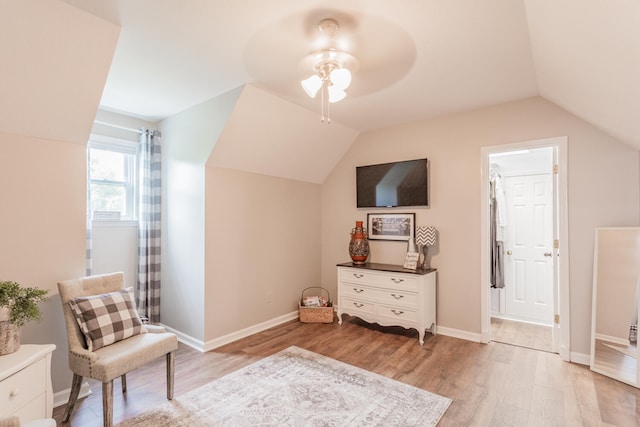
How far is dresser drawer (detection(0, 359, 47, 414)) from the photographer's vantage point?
58.7 inches

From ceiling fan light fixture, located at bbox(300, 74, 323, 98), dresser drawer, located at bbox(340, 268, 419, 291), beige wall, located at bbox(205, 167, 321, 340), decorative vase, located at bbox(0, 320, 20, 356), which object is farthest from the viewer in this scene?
dresser drawer, located at bbox(340, 268, 419, 291)

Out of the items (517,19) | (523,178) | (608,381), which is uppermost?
(517,19)

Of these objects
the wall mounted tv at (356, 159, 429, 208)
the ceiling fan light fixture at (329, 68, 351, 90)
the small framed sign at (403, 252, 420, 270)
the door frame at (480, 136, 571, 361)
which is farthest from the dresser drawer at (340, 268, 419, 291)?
the ceiling fan light fixture at (329, 68, 351, 90)

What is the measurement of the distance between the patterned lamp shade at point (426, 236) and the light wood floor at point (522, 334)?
4.13 ft

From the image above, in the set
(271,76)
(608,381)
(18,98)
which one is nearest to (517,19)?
(271,76)

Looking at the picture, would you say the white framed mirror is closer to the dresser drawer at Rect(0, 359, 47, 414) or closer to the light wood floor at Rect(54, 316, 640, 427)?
the light wood floor at Rect(54, 316, 640, 427)

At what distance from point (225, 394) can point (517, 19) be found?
322cm

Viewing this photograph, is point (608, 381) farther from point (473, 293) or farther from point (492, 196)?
point (492, 196)

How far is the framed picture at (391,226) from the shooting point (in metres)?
3.91

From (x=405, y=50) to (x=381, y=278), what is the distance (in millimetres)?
2371

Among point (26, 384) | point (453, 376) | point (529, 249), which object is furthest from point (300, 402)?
point (529, 249)

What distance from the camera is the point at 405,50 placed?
2.27m

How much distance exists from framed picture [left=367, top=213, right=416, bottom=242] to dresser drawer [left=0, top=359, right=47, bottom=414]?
3402 millimetres

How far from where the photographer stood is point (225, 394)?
235 centimetres
